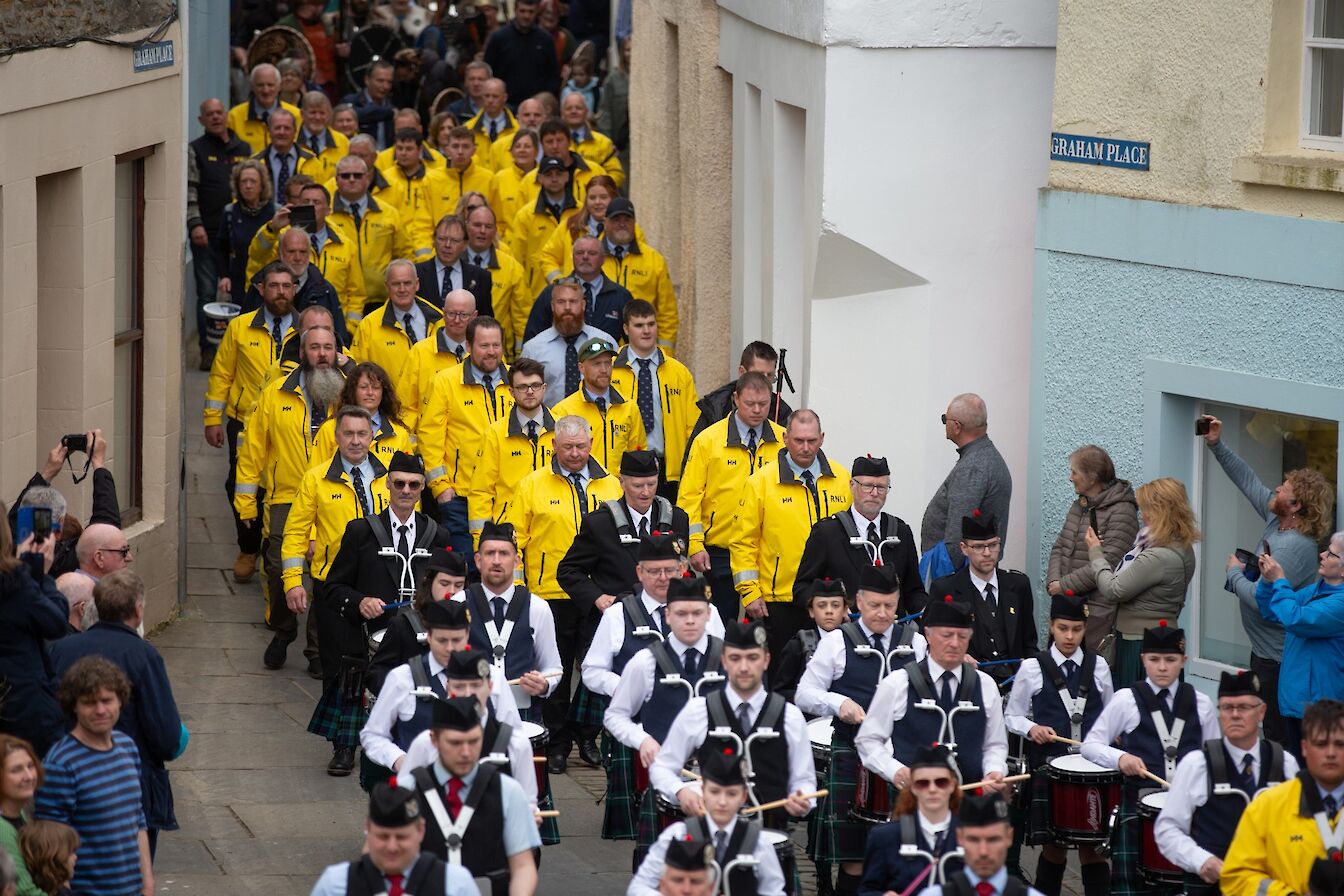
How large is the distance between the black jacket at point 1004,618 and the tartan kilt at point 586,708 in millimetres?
2125

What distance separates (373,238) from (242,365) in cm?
291

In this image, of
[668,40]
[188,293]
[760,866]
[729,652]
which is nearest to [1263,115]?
[729,652]

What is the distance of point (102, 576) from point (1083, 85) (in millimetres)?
6827

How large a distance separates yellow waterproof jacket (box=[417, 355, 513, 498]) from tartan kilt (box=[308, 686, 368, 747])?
81.6 inches

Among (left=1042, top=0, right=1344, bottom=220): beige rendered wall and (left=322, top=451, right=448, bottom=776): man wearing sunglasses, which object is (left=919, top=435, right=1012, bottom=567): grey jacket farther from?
(left=322, top=451, right=448, bottom=776): man wearing sunglasses

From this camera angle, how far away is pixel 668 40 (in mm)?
21125

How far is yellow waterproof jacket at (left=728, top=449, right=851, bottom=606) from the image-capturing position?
43.6ft

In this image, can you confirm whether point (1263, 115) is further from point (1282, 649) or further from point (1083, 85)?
point (1282, 649)

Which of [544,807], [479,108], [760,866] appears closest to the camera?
[760,866]

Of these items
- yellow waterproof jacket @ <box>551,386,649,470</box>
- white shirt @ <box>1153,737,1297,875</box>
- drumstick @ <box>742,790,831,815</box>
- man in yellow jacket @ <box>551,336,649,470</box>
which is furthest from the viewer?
yellow waterproof jacket @ <box>551,386,649,470</box>

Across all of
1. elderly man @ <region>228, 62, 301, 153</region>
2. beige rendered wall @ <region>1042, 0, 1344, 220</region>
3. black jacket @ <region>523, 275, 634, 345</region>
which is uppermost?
elderly man @ <region>228, 62, 301, 153</region>

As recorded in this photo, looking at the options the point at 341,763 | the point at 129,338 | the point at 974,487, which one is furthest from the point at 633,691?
the point at 129,338

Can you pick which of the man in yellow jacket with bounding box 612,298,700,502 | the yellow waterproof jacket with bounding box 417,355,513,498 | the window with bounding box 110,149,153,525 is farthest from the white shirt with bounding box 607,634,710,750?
the window with bounding box 110,149,153,525

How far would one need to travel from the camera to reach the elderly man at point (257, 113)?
22281mm
